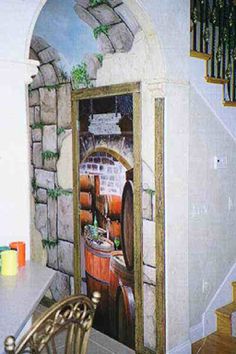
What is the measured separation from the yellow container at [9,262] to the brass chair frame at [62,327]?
1.95ft

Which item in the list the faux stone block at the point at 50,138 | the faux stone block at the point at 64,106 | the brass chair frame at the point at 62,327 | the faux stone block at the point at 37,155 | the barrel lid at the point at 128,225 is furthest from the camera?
the faux stone block at the point at 37,155

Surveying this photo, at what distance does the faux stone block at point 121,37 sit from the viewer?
318 cm

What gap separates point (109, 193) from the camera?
141 inches

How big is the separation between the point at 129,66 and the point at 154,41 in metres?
0.33

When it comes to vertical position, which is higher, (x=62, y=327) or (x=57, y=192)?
(x=57, y=192)

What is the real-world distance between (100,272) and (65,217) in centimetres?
68

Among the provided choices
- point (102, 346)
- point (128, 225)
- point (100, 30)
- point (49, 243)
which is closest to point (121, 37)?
point (100, 30)

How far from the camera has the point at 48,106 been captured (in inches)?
166

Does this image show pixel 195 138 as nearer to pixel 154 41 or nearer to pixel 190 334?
pixel 154 41

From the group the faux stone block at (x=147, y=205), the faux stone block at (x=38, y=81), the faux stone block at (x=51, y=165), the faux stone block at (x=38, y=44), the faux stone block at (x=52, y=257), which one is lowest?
the faux stone block at (x=52, y=257)

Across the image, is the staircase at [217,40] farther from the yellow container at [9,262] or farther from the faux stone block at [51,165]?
the yellow container at [9,262]

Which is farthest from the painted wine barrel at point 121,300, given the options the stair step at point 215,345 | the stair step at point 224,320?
the stair step at point 224,320

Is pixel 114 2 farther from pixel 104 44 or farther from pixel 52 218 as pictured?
pixel 52 218

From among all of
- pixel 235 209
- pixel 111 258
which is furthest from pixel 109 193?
pixel 235 209
